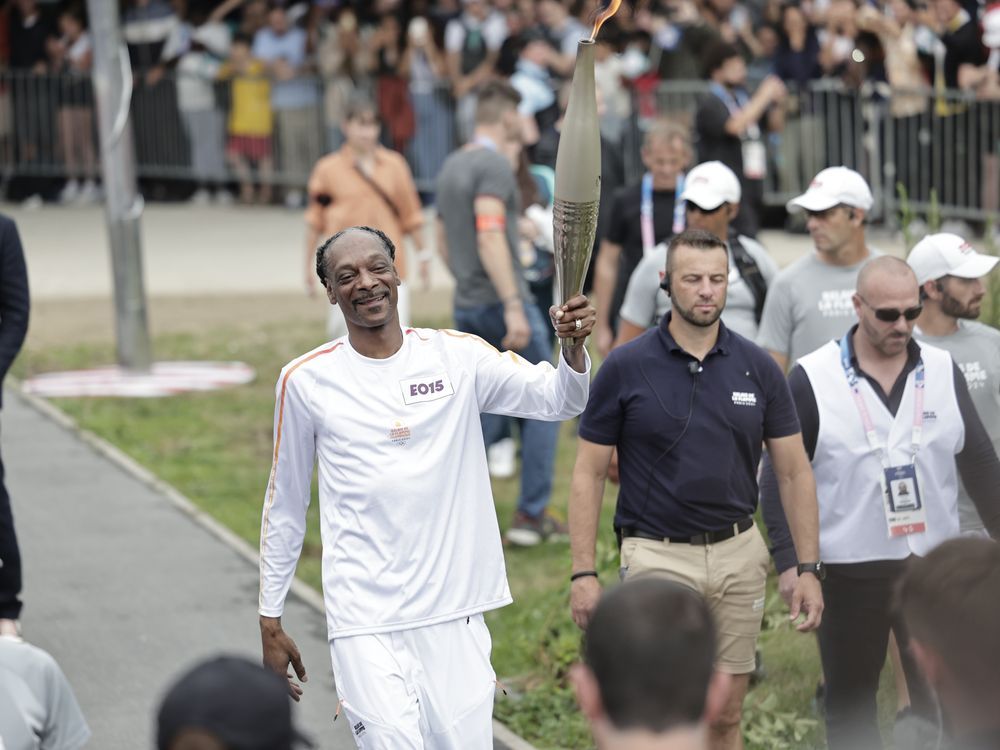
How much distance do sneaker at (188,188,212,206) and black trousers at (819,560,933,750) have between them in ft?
62.8

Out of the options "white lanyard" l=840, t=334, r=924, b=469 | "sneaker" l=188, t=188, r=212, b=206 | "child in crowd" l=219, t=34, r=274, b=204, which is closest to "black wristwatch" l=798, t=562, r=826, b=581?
"white lanyard" l=840, t=334, r=924, b=469

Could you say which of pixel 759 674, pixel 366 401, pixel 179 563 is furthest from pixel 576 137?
pixel 179 563

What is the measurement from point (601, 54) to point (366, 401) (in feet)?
32.2

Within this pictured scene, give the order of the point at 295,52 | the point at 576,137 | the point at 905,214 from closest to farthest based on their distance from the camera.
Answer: the point at 576,137
the point at 905,214
the point at 295,52

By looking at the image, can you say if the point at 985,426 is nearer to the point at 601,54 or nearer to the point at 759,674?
the point at 759,674

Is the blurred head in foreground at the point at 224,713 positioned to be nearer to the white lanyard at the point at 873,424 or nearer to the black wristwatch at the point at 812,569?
the black wristwatch at the point at 812,569

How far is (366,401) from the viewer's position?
5.56m

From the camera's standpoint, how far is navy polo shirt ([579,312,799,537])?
6156 millimetres

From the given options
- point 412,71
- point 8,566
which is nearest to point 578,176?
point 8,566

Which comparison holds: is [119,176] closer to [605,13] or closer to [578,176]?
[605,13]

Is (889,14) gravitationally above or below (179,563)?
above

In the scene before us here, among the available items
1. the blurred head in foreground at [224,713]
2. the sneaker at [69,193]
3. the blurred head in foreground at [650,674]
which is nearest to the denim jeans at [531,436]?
the blurred head in foreground at [650,674]

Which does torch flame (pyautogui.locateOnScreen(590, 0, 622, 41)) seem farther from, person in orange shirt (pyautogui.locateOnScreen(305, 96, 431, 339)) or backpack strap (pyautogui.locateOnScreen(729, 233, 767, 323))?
person in orange shirt (pyautogui.locateOnScreen(305, 96, 431, 339))

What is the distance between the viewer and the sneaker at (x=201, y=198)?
24750mm
